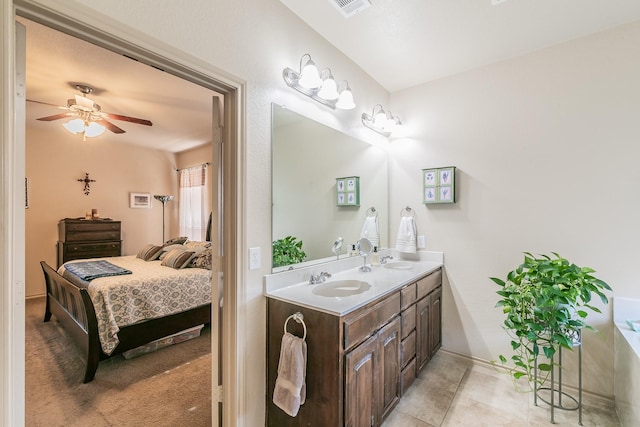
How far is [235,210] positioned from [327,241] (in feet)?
3.08

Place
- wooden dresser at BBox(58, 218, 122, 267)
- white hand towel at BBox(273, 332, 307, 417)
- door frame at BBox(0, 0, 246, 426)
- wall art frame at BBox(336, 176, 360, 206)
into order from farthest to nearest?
wooden dresser at BBox(58, 218, 122, 267)
wall art frame at BBox(336, 176, 360, 206)
white hand towel at BBox(273, 332, 307, 417)
door frame at BBox(0, 0, 246, 426)

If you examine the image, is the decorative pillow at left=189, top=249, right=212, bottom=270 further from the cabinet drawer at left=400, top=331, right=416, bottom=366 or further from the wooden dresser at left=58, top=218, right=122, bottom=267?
the wooden dresser at left=58, top=218, right=122, bottom=267

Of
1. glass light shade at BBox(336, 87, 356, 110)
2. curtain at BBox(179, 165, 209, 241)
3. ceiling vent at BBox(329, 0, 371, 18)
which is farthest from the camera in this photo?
curtain at BBox(179, 165, 209, 241)

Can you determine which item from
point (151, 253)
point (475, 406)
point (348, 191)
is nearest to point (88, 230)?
point (151, 253)

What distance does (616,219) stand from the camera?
1.93m

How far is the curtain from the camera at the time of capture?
5.20 m

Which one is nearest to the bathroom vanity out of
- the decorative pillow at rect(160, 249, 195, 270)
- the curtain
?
the decorative pillow at rect(160, 249, 195, 270)

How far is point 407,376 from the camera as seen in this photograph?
6.42ft

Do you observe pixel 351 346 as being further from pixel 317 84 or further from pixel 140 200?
pixel 140 200

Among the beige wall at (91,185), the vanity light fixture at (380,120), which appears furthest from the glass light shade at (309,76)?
the beige wall at (91,185)

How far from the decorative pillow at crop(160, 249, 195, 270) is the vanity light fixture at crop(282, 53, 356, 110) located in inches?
95.5

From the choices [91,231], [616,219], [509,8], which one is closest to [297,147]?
[509,8]

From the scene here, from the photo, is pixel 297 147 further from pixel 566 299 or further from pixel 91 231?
pixel 91 231

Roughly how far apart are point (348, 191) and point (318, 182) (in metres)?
0.39
